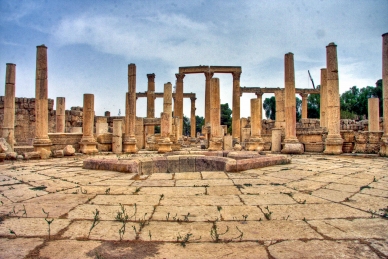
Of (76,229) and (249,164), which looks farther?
(249,164)

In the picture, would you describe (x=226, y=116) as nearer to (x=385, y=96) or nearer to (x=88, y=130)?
(x=88, y=130)

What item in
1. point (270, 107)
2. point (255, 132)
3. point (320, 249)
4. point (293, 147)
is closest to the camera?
point (320, 249)

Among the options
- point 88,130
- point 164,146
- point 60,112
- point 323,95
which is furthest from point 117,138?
point 323,95

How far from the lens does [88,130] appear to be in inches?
500

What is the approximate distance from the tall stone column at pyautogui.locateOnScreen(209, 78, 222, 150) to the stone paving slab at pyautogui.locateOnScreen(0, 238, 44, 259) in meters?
11.8

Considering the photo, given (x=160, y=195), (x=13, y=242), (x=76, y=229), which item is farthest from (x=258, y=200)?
(x=13, y=242)

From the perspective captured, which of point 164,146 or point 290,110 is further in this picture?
point 164,146

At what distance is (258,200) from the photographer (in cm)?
362

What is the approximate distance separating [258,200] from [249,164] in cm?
286

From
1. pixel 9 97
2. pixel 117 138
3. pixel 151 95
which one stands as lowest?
pixel 117 138

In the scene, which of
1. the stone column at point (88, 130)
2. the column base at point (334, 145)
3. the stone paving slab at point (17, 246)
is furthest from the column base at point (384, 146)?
the stone column at point (88, 130)

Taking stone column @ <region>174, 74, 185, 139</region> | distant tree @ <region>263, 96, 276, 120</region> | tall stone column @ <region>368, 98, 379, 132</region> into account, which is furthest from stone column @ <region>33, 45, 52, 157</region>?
distant tree @ <region>263, 96, 276, 120</region>

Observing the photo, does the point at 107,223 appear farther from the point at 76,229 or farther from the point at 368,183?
the point at 368,183

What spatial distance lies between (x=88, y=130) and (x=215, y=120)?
20.9 feet
